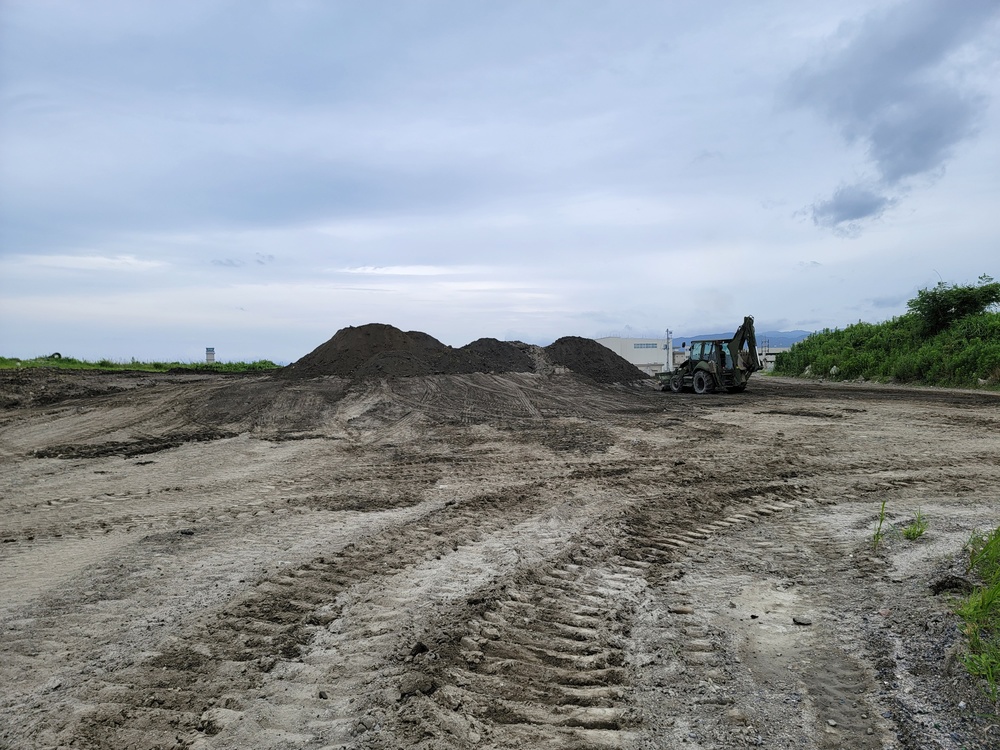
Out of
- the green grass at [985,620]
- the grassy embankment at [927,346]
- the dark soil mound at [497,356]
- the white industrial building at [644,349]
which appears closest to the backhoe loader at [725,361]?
the dark soil mound at [497,356]

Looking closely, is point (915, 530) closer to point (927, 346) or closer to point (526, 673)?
point (526, 673)

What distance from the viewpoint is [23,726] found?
302cm

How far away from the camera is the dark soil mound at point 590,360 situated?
24.4m

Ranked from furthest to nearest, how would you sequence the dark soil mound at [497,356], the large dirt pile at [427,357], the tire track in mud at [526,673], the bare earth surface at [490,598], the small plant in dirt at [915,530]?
the dark soil mound at [497,356]
the large dirt pile at [427,357]
the small plant in dirt at [915,530]
the bare earth surface at [490,598]
the tire track in mud at [526,673]

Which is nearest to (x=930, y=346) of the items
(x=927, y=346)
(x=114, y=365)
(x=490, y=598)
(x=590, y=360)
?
(x=927, y=346)

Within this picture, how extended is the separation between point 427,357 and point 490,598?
17.7 m

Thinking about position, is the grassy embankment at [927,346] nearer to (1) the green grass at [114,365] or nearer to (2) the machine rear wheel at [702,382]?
(2) the machine rear wheel at [702,382]

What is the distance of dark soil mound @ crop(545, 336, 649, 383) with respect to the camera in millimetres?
24375

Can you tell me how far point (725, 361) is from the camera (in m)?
21.1

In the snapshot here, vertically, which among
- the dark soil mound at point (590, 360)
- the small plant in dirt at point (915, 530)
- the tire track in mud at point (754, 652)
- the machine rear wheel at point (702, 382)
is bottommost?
the tire track in mud at point (754, 652)

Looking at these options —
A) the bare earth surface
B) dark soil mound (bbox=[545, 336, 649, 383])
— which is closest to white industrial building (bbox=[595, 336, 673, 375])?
dark soil mound (bbox=[545, 336, 649, 383])

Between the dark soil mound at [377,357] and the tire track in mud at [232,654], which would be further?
the dark soil mound at [377,357]

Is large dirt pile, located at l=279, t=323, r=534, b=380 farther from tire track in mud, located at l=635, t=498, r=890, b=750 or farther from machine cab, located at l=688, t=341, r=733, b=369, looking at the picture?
tire track in mud, located at l=635, t=498, r=890, b=750

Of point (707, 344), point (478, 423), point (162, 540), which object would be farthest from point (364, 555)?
point (707, 344)
